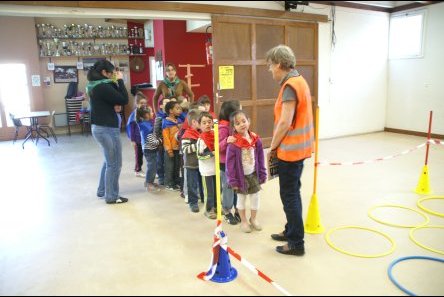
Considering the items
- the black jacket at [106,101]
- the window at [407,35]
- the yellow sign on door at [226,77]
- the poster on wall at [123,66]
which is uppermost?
the window at [407,35]

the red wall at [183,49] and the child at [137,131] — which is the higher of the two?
the red wall at [183,49]

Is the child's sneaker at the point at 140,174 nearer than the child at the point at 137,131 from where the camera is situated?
No

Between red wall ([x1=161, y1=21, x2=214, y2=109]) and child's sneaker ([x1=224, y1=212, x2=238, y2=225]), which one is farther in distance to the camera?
red wall ([x1=161, y1=21, x2=214, y2=109])

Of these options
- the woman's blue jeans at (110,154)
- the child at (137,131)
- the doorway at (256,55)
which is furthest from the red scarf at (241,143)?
the doorway at (256,55)

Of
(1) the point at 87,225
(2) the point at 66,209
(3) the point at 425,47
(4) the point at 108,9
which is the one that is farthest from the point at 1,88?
(3) the point at 425,47

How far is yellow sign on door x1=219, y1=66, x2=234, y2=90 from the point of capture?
5.79 metres

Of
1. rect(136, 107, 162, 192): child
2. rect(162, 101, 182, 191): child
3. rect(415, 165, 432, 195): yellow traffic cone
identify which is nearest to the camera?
rect(415, 165, 432, 195): yellow traffic cone

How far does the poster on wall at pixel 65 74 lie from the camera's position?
9141 mm

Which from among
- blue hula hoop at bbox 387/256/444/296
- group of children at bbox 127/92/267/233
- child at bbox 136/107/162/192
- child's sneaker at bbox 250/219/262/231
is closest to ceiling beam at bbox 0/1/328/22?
group of children at bbox 127/92/267/233

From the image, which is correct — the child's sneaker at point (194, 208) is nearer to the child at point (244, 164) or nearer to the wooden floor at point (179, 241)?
the wooden floor at point (179, 241)

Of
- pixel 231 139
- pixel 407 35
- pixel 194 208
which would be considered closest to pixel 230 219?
pixel 194 208

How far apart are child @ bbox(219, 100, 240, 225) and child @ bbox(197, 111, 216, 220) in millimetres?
143

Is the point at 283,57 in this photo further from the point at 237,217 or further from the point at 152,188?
the point at 152,188

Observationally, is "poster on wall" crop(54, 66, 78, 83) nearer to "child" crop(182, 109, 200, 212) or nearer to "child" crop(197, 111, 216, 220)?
"child" crop(182, 109, 200, 212)
